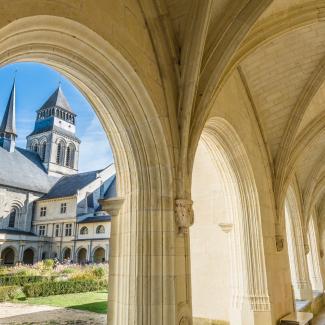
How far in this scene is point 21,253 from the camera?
24453 mm

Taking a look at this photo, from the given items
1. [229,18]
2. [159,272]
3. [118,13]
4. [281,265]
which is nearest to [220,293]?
[281,265]

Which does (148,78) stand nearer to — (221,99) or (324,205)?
(221,99)

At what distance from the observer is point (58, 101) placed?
40.3m

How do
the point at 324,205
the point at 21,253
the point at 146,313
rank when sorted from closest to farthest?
the point at 146,313 < the point at 324,205 < the point at 21,253

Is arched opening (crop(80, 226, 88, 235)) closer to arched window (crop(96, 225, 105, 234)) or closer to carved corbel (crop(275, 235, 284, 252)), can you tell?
arched window (crop(96, 225, 105, 234))

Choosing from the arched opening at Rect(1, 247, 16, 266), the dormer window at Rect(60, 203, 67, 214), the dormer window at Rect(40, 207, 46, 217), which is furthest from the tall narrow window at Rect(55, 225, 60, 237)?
the arched opening at Rect(1, 247, 16, 266)

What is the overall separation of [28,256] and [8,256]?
1.54 metres

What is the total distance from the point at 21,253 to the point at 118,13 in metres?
25.4

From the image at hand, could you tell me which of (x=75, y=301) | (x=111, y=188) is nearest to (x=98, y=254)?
(x=111, y=188)

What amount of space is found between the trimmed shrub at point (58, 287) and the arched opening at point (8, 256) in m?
13.7

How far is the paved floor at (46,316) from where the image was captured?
23.4 feet

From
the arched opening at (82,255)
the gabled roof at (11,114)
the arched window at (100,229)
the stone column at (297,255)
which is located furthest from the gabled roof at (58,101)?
the stone column at (297,255)

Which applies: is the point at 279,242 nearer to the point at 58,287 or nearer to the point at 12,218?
the point at 58,287

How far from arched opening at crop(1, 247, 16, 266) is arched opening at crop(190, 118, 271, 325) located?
899 inches
